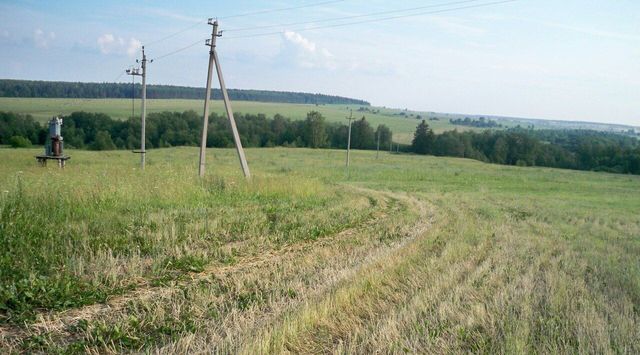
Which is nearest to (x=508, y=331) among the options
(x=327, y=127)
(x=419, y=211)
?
(x=419, y=211)

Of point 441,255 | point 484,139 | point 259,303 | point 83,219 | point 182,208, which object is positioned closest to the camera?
point 259,303

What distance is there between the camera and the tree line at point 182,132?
5488cm

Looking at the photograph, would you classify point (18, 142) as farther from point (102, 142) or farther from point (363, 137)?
point (363, 137)

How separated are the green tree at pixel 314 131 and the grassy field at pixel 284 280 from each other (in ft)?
254

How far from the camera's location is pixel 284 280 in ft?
24.7

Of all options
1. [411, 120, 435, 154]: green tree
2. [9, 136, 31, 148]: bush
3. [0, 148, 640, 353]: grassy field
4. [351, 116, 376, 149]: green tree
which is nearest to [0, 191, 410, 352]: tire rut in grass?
[0, 148, 640, 353]: grassy field

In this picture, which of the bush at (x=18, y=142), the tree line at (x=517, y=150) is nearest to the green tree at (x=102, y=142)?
the bush at (x=18, y=142)

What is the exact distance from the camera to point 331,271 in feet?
26.1

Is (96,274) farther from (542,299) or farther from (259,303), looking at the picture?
(542,299)

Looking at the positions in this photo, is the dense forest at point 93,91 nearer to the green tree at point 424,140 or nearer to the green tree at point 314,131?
the green tree at point 314,131

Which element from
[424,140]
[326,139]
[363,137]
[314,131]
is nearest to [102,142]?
[314,131]

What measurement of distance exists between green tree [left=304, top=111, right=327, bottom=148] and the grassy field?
7756cm

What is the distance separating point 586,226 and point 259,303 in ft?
43.2

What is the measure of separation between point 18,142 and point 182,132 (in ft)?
88.3
